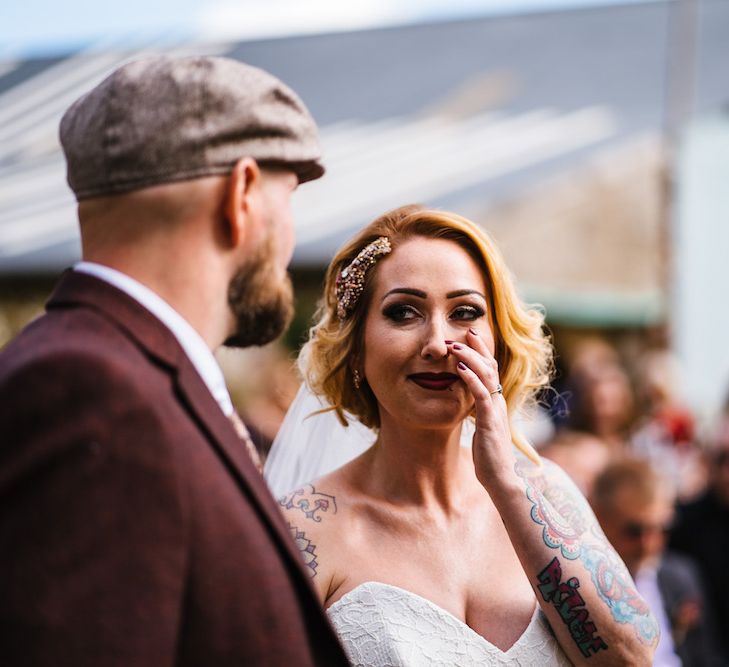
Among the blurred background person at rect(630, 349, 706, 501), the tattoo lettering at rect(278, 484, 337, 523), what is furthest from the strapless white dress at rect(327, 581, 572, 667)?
the blurred background person at rect(630, 349, 706, 501)

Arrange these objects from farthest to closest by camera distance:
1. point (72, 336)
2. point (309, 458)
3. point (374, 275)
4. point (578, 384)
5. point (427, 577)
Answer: point (578, 384), point (309, 458), point (374, 275), point (427, 577), point (72, 336)

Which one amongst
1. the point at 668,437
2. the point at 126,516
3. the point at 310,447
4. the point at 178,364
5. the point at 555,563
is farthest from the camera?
the point at 668,437

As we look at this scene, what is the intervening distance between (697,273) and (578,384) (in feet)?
12.3

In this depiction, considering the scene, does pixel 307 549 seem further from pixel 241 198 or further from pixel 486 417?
pixel 241 198

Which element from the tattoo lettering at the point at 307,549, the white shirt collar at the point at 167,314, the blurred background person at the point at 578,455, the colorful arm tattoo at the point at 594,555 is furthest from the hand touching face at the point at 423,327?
the blurred background person at the point at 578,455

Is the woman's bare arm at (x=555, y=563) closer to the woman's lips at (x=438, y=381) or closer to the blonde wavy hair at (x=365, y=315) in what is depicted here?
the woman's lips at (x=438, y=381)

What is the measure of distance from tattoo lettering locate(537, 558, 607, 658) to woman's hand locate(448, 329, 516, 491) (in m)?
0.24

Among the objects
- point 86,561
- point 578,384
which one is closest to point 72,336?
point 86,561

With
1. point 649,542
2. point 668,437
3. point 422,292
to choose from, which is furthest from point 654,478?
point 668,437

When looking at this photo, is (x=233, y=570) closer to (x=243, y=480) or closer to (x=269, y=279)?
(x=243, y=480)

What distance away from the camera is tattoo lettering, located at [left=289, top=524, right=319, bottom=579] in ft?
7.88

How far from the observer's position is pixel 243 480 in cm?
155

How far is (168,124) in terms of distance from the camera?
155 centimetres

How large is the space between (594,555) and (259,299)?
1182 millimetres
